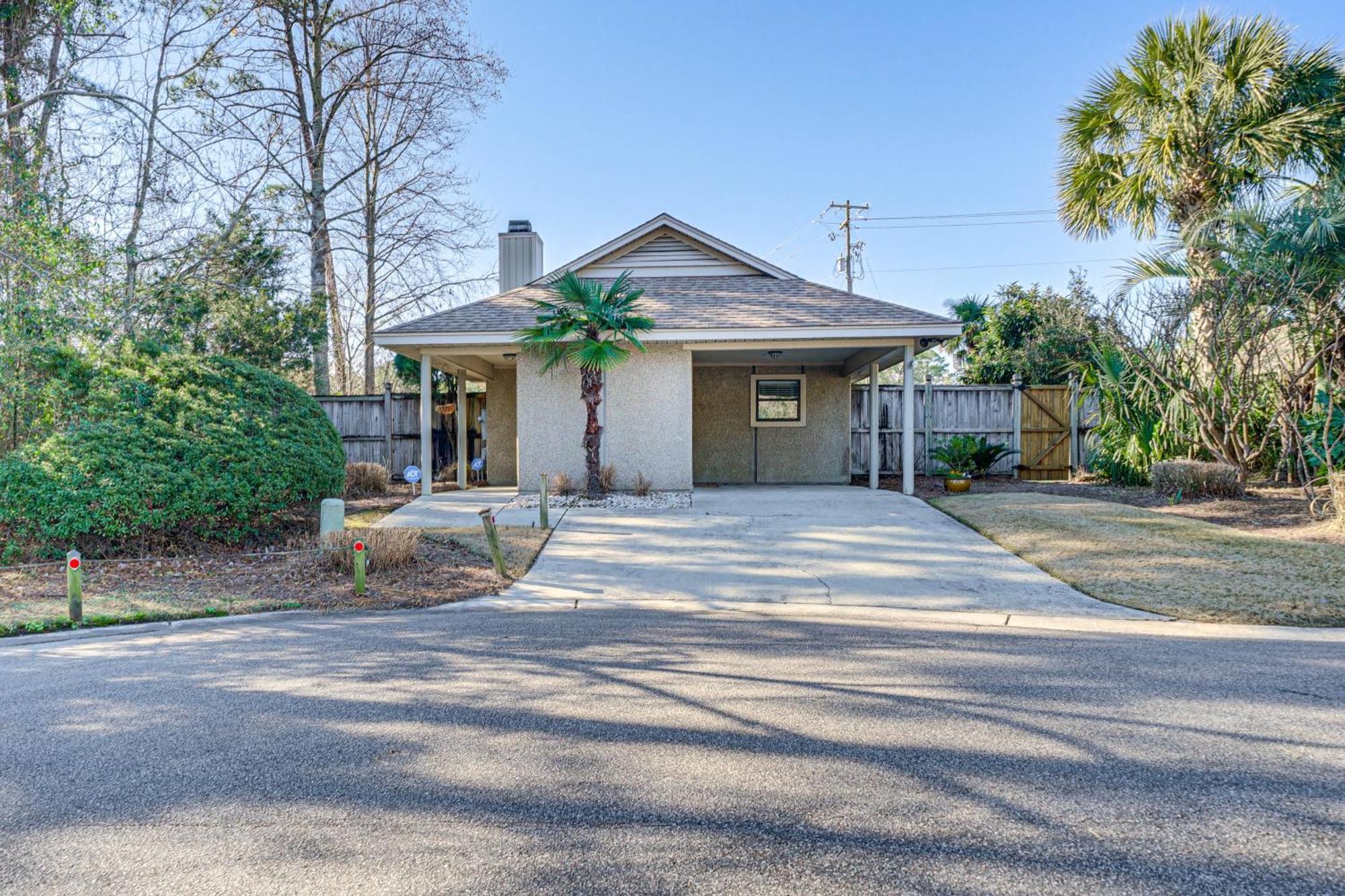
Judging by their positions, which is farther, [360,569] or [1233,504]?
[1233,504]

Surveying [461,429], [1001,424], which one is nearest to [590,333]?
[461,429]

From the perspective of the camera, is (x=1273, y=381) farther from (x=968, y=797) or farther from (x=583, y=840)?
(x=583, y=840)

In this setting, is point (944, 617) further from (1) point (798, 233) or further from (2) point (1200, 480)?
(1) point (798, 233)

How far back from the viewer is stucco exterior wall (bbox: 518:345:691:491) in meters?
12.7

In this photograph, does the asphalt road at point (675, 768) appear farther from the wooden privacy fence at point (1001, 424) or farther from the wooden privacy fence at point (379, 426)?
the wooden privacy fence at point (1001, 424)

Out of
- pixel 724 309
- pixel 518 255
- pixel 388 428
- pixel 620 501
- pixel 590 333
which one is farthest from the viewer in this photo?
pixel 518 255

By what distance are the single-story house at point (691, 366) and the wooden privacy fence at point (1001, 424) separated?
1.45m

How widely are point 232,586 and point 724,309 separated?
883cm

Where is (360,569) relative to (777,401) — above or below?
below

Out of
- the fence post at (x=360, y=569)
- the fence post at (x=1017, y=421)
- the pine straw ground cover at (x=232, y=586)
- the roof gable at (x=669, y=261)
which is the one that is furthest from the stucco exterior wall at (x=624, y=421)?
the fence post at (x=1017, y=421)

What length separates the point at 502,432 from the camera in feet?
51.9

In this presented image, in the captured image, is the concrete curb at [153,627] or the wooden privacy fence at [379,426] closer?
the concrete curb at [153,627]

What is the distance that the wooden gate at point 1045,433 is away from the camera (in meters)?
15.8

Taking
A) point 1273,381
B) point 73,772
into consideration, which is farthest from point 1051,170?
point 73,772
